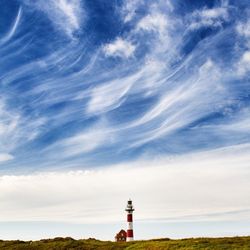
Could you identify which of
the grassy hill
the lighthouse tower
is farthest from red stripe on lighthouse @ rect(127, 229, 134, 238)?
the grassy hill

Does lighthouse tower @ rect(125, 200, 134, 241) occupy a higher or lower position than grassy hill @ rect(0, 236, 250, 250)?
higher

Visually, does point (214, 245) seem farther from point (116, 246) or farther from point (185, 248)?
point (116, 246)

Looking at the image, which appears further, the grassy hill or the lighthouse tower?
the lighthouse tower

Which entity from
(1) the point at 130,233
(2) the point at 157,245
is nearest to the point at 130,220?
(1) the point at 130,233

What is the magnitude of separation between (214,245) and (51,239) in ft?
105

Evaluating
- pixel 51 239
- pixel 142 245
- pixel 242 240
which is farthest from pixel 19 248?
pixel 242 240

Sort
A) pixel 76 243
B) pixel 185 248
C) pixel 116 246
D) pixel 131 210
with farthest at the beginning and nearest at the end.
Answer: pixel 131 210, pixel 76 243, pixel 116 246, pixel 185 248

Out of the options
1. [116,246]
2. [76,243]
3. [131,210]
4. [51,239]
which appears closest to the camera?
[116,246]

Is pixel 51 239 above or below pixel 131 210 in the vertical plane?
below

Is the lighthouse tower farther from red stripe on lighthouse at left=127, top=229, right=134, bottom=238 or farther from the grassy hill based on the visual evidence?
the grassy hill

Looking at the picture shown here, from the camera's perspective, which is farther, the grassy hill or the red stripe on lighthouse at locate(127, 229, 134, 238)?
the red stripe on lighthouse at locate(127, 229, 134, 238)

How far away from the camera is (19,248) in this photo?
65.6 meters

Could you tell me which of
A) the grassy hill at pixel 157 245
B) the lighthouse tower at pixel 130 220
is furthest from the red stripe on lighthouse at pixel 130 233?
the grassy hill at pixel 157 245

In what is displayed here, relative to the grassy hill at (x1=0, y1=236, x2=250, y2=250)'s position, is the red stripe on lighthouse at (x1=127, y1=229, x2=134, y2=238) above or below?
above
